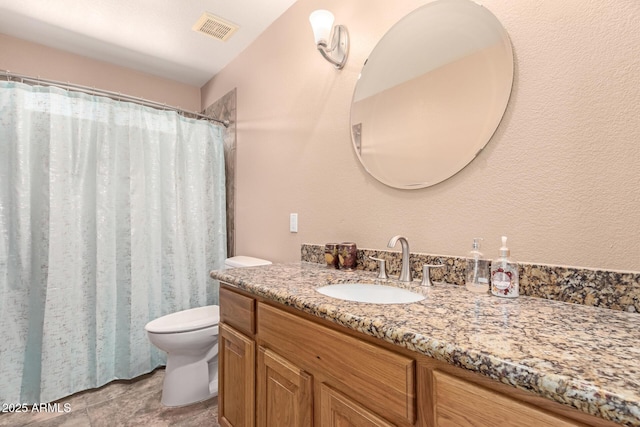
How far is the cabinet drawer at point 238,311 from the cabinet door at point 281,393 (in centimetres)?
11

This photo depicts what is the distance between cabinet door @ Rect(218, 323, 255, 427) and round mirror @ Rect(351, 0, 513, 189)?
90cm

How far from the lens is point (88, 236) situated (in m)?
1.89

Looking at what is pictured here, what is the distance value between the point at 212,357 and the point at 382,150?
161cm

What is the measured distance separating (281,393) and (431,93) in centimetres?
120

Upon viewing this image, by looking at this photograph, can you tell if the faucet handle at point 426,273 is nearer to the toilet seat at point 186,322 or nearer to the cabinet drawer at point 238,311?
the cabinet drawer at point 238,311

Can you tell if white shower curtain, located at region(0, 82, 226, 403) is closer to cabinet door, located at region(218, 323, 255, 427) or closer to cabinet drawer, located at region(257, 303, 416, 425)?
cabinet door, located at region(218, 323, 255, 427)

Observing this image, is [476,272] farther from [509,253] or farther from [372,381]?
[372,381]

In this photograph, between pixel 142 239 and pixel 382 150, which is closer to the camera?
pixel 382 150

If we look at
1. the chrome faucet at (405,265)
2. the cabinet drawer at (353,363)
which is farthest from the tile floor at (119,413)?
the chrome faucet at (405,265)

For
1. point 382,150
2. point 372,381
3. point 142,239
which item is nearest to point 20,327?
point 142,239

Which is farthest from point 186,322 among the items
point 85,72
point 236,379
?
point 85,72

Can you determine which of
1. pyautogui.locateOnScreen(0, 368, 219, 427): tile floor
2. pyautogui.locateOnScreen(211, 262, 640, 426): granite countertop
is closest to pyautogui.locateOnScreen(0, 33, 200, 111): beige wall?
pyautogui.locateOnScreen(0, 368, 219, 427): tile floor

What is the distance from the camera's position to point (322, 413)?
2.68 ft

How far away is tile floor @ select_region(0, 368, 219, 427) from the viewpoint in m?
1.55
